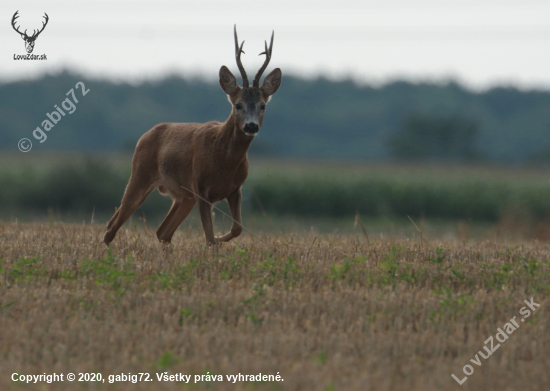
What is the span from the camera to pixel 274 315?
6309mm

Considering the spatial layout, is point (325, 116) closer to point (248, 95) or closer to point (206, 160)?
point (248, 95)

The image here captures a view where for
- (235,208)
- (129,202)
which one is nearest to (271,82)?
(235,208)

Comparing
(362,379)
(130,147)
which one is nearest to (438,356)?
(362,379)

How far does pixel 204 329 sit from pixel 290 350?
0.81m

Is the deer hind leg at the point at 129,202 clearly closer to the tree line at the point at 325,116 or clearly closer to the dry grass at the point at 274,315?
the dry grass at the point at 274,315

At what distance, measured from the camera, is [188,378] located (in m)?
4.84

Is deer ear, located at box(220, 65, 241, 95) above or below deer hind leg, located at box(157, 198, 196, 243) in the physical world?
above

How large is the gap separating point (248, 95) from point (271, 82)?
0.52 m

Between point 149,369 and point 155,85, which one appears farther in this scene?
point 155,85

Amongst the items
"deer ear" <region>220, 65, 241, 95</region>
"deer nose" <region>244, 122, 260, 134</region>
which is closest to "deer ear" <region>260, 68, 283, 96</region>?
"deer ear" <region>220, 65, 241, 95</region>

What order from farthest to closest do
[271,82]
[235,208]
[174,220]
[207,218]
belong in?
[174,220], [271,82], [235,208], [207,218]

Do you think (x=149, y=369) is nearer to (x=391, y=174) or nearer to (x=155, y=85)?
(x=391, y=174)

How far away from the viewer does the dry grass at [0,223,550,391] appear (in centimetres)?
505

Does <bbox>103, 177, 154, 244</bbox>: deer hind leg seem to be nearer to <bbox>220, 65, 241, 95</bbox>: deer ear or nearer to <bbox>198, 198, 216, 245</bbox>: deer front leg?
<bbox>198, 198, 216, 245</bbox>: deer front leg
